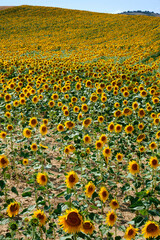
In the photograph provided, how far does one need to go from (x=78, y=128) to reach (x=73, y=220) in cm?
283

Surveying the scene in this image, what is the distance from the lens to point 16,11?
47.1m

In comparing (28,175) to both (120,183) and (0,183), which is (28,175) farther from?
(120,183)

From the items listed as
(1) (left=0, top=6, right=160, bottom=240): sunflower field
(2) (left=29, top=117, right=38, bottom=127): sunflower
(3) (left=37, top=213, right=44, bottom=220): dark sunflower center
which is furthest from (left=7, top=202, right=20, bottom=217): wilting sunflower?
(2) (left=29, top=117, right=38, bottom=127): sunflower

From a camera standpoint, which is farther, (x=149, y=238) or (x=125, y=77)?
(x=125, y=77)

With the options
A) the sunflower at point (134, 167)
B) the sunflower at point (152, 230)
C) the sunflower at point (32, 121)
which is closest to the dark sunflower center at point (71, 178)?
the sunflower at point (152, 230)

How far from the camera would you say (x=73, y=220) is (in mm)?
1783

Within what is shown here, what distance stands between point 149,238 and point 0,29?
3935cm

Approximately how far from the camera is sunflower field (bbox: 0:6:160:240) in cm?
253

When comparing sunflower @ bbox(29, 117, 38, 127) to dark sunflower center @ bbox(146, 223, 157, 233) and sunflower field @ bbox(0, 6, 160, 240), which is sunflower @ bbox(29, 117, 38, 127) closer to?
sunflower field @ bbox(0, 6, 160, 240)

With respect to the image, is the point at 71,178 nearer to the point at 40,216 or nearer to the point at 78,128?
the point at 40,216

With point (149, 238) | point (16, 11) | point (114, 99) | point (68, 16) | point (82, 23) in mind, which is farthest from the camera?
point (16, 11)

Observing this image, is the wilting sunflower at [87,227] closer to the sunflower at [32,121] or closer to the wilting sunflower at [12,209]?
the wilting sunflower at [12,209]

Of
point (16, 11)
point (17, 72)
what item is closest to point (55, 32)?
point (16, 11)

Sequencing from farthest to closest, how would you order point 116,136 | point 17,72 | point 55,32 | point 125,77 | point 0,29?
1. point 0,29
2. point 55,32
3. point 17,72
4. point 125,77
5. point 116,136
